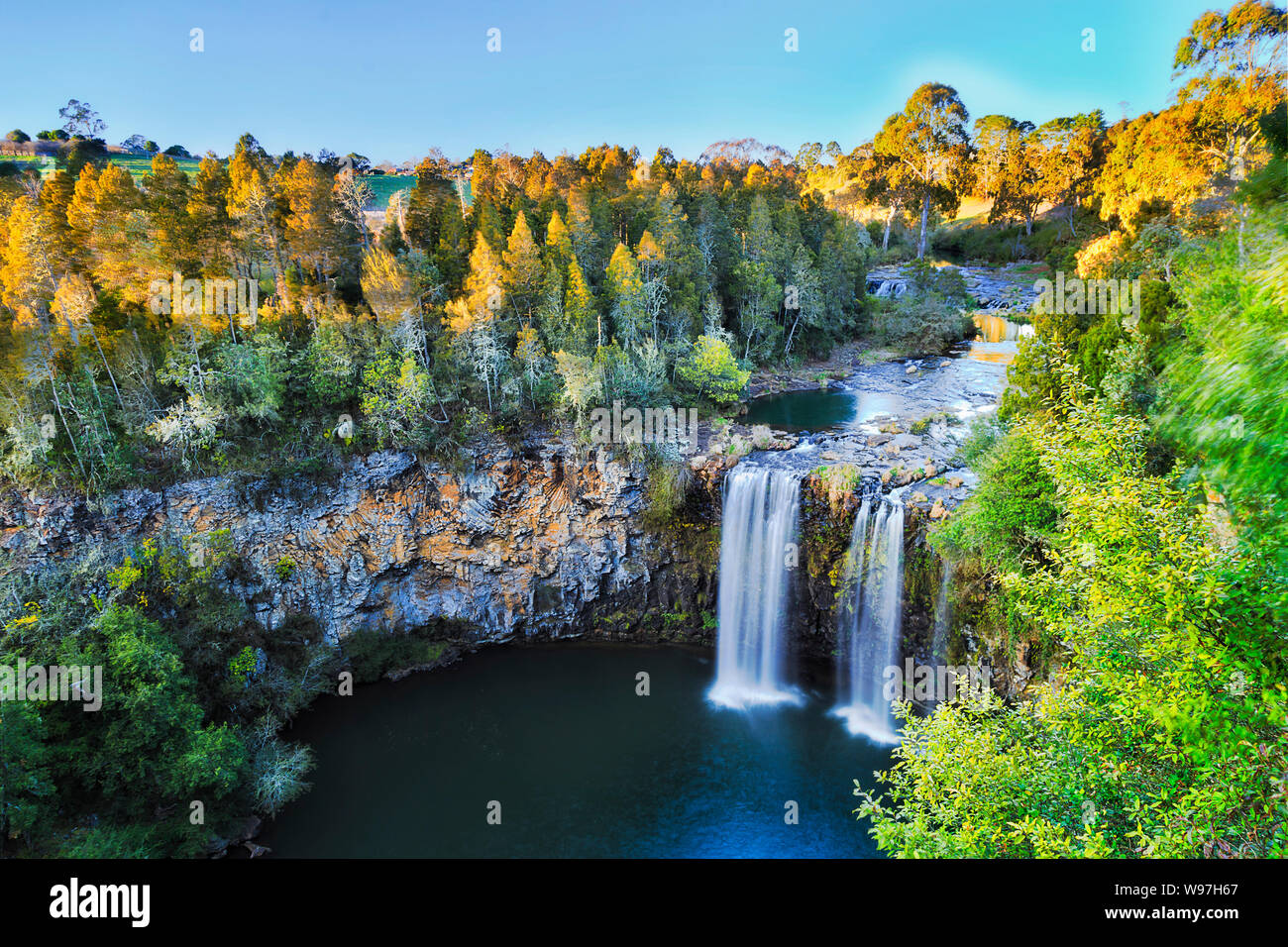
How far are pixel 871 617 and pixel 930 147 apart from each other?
195 ft

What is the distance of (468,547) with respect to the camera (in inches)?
1097

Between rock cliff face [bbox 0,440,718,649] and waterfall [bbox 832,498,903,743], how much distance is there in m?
6.31

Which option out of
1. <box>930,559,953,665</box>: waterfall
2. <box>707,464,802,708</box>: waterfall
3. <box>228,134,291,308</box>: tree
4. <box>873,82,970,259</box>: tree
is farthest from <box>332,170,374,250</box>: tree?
<box>873,82,970,259</box>: tree

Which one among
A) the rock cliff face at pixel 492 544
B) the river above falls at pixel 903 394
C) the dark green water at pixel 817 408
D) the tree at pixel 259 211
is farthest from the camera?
the dark green water at pixel 817 408

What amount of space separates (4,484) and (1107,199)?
5868 cm

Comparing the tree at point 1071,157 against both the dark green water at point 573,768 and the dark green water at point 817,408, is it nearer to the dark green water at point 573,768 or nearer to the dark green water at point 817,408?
the dark green water at point 817,408

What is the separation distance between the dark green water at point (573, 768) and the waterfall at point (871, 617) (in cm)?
110

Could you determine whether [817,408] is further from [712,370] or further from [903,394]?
[712,370]

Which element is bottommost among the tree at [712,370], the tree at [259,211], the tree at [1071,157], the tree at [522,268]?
the tree at [712,370]

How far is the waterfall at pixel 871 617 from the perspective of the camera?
75.8 feet

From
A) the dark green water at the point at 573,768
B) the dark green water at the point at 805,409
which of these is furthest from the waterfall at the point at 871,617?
the dark green water at the point at 805,409
